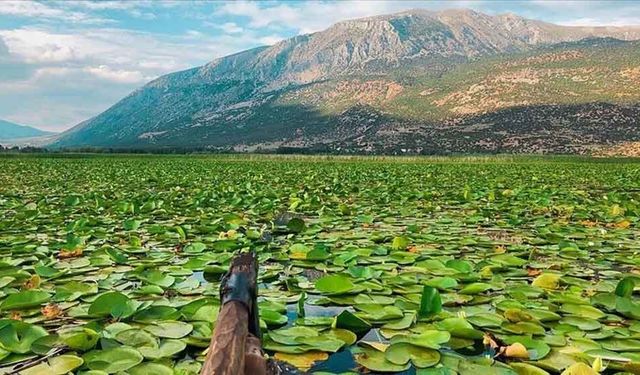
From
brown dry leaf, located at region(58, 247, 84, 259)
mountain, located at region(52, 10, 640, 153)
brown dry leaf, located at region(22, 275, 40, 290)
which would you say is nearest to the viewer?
brown dry leaf, located at region(22, 275, 40, 290)

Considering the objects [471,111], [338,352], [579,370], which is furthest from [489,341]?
[471,111]

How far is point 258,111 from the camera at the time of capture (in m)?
149

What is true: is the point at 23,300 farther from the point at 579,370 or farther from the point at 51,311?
the point at 579,370

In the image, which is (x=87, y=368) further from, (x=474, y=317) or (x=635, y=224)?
(x=635, y=224)

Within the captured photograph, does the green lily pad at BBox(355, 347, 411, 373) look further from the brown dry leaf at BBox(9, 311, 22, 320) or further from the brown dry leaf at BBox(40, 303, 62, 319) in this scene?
the brown dry leaf at BBox(9, 311, 22, 320)

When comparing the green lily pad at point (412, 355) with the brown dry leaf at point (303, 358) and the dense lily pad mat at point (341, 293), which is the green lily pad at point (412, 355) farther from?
the brown dry leaf at point (303, 358)

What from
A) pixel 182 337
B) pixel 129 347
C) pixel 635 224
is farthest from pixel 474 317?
pixel 635 224

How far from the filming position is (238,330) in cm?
187

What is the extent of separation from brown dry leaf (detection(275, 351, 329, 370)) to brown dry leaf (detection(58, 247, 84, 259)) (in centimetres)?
278

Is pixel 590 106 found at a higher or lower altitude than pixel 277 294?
higher

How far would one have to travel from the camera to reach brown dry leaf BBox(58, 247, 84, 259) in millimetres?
4395

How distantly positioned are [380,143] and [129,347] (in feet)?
293

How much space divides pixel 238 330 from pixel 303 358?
604 millimetres

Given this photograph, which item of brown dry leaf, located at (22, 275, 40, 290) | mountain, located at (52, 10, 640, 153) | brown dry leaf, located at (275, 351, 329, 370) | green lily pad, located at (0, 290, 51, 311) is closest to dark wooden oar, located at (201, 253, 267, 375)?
brown dry leaf, located at (275, 351, 329, 370)
